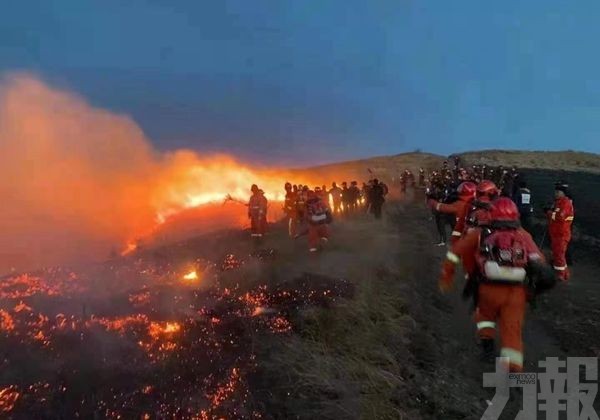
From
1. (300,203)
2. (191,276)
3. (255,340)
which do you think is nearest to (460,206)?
(255,340)

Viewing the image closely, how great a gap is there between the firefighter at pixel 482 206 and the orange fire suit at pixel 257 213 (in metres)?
9.47

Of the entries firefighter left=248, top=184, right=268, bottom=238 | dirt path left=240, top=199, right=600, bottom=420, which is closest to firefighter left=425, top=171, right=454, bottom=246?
dirt path left=240, top=199, right=600, bottom=420

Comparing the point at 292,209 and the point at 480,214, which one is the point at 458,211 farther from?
the point at 292,209

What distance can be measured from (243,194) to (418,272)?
21650 mm

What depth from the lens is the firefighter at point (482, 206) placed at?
8094 mm

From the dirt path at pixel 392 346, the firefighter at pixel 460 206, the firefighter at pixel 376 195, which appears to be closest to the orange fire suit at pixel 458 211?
the firefighter at pixel 460 206

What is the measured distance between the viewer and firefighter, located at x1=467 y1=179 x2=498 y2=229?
8.09m

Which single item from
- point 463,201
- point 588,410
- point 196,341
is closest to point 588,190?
point 463,201

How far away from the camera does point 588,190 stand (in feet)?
120

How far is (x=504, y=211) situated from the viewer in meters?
6.63

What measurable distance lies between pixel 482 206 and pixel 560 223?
534 centimetres

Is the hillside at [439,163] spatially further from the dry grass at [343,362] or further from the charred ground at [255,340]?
the dry grass at [343,362]

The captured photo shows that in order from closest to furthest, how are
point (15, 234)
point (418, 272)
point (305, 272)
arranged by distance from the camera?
point (305, 272), point (418, 272), point (15, 234)

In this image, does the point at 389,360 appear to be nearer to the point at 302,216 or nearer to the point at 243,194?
the point at 302,216
